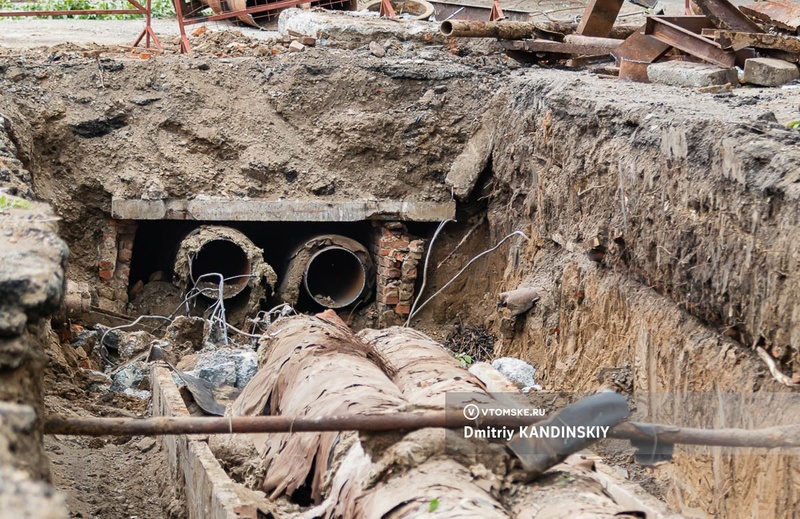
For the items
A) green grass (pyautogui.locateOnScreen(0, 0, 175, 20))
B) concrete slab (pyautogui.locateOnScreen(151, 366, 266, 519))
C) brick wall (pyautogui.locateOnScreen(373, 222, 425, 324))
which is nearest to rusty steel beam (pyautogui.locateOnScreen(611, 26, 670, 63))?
brick wall (pyautogui.locateOnScreen(373, 222, 425, 324))

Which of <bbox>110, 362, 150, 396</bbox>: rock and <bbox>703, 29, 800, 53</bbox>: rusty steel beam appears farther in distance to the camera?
<bbox>703, 29, 800, 53</bbox>: rusty steel beam

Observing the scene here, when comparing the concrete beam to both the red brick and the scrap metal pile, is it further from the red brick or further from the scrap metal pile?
the scrap metal pile

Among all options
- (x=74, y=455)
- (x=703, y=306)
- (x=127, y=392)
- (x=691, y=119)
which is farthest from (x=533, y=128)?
(x=74, y=455)

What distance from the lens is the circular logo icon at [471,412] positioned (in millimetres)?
3343

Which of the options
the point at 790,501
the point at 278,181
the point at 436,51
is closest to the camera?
the point at 790,501

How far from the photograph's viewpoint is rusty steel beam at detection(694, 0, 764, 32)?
335 inches

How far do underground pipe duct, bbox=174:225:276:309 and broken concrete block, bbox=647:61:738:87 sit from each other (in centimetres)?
373

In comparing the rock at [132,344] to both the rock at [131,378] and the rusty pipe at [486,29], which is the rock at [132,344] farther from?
the rusty pipe at [486,29]

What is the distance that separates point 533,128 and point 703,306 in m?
3.33

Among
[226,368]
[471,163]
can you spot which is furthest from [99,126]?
[471,163]

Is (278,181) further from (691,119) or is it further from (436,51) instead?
(691,119)

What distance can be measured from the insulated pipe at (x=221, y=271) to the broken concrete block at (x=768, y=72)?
4350 millimetres

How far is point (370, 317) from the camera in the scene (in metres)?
9.41

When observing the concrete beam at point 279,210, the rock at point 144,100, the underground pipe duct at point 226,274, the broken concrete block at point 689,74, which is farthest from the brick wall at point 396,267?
the broken concrete block at point 689,74
